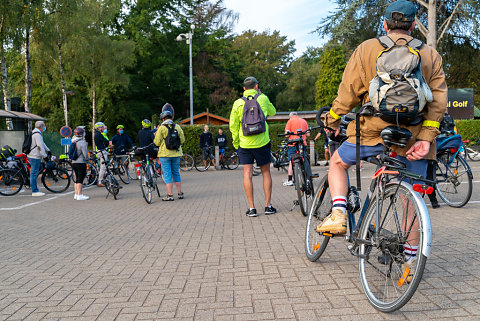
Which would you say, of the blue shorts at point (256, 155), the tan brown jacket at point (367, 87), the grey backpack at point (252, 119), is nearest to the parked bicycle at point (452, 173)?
the blue shorts at point (256, 155)

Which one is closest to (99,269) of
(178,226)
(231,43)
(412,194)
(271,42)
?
(178,226)

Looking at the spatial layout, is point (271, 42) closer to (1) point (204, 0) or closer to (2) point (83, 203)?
(1) point (204, 0)

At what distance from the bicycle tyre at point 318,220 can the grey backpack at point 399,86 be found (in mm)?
1159

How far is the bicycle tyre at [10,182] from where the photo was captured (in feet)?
37.7

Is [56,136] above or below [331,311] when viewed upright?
above

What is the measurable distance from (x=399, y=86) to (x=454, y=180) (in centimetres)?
482

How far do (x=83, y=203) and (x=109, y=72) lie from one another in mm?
30003

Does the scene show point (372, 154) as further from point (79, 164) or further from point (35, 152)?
point (35, 152)

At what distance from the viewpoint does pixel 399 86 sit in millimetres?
2746

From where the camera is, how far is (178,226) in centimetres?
639

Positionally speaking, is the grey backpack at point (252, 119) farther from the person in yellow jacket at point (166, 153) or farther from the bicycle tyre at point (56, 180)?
the bicycle tyre at point (56, 180)

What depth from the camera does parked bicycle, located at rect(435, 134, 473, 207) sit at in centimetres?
674

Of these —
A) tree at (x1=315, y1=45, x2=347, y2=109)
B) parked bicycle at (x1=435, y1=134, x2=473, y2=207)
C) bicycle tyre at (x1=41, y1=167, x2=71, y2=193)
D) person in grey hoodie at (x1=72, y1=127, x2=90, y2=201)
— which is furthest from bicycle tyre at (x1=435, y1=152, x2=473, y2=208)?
tree at (x1=315, y1=45, x2=347, y2=109)

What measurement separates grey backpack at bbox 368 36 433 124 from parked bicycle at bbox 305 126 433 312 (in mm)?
138
